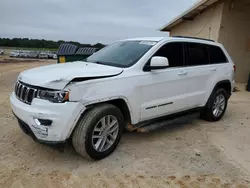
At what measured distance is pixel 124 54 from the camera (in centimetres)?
404

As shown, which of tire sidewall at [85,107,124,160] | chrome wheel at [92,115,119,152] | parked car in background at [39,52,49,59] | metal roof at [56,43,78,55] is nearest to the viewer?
tire sidewall at [85,107,124,160]

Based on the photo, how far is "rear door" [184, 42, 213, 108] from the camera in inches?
176

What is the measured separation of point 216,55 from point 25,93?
159 inches

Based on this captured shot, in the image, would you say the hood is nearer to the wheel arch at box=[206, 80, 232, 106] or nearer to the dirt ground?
the dirt ground

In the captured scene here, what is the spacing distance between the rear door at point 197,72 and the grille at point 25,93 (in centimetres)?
274

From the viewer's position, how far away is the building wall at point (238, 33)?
33.6 feet

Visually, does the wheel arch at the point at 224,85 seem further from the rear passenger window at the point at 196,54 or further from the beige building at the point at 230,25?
the beige building at the point at 230,25

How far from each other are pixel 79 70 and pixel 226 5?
9168 mm

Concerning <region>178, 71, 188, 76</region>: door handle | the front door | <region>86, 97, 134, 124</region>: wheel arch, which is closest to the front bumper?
<region>86, 97, 134, 124</region>: wheel arch

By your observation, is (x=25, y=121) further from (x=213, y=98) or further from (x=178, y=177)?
(x=213, y=98)

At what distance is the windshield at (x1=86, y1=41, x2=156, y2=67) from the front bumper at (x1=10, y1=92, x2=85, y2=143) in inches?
45.9

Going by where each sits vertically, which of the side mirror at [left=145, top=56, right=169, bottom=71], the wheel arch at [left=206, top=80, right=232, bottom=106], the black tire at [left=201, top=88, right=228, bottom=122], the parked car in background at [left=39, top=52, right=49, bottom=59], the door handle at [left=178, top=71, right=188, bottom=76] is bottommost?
the parked car in background at [left=39, top=52, right=49, bottom=59]

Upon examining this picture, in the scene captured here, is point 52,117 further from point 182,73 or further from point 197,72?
point 197,72

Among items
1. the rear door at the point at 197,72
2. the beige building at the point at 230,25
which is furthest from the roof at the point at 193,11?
the rear door at the point at 197,72
